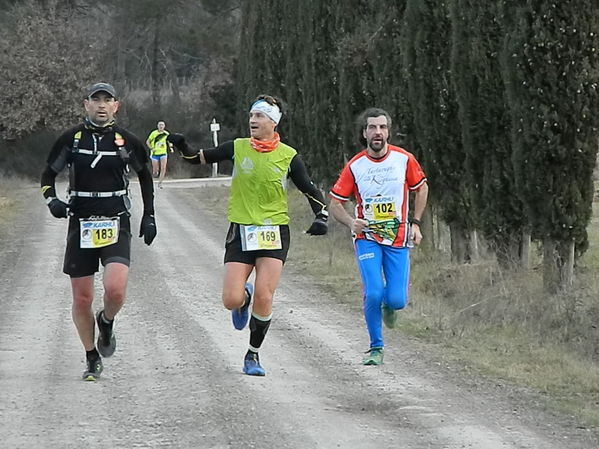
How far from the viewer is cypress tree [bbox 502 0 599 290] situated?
43.6ft

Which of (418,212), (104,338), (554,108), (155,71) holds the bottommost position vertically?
(104,338)

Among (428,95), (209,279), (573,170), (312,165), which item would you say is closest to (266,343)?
(573,170)

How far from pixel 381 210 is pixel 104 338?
7.86 feet

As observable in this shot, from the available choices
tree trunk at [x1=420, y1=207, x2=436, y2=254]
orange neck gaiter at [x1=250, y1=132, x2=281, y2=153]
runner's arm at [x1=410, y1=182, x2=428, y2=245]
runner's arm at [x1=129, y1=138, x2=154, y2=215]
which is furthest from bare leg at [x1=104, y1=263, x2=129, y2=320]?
tree trunk at [x1=420, y1=207, x2=436, y2=254]

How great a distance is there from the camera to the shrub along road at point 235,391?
727 centimetres

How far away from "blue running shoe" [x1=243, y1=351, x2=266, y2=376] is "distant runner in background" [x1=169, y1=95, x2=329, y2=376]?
3 cm

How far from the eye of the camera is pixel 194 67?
64625mm

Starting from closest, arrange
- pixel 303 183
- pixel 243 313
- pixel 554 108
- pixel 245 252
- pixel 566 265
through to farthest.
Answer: pixel 245 252, pixel 303 183, pixel 243 313, pixel 554 108, pixel 566 265

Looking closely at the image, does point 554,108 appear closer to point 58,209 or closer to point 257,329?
point 257,329

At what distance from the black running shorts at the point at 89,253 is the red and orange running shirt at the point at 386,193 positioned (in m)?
1.96

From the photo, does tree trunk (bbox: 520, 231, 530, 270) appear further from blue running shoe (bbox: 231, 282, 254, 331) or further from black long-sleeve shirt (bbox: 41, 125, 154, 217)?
black long-sleeve shirt (bbox: 41, 125, 154, 217)

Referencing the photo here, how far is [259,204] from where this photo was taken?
9055 mm

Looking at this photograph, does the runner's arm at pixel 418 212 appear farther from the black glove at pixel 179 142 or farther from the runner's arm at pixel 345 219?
the black glove at pixel 179 142

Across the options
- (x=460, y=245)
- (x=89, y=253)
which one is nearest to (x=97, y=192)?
(x=89, y=253)
